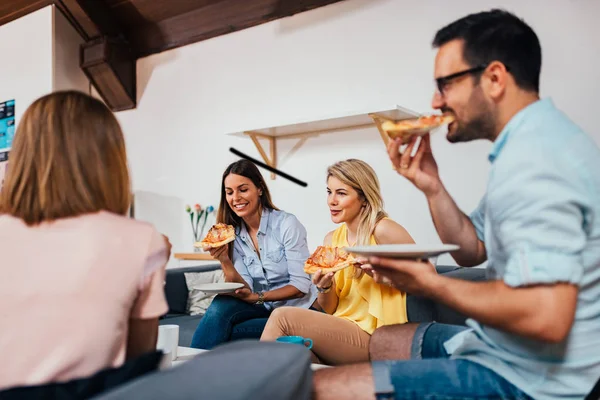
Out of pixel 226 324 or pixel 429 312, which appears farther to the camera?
pixel 226 324

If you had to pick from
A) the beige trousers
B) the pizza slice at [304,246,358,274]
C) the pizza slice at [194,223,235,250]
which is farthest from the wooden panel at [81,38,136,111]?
the beige trousers

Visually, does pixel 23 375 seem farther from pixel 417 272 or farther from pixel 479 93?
pixel 479 93

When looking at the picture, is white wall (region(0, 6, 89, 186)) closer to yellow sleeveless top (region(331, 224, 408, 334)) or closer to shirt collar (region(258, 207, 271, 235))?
shirt collar (region(258, 207, 271, 235))

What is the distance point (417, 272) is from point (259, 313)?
150 centimetres

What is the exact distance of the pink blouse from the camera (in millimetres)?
831

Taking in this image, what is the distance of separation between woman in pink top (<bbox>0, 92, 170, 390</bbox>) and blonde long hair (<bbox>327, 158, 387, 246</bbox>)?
49.9 inches

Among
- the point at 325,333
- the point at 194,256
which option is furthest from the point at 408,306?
the point at 194,256

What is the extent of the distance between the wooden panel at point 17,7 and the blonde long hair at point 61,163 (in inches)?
145

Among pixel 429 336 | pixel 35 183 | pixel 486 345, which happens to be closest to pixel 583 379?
pixel 486 345

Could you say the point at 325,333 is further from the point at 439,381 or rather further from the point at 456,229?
the point at 439,381

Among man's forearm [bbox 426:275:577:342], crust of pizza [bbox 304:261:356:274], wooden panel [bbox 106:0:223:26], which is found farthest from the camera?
wooden panel [bbox 106:0:223:26]

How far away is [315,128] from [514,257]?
7.82ft

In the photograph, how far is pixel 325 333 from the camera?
6.29ft

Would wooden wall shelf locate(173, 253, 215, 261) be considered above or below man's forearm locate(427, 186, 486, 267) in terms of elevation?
below
